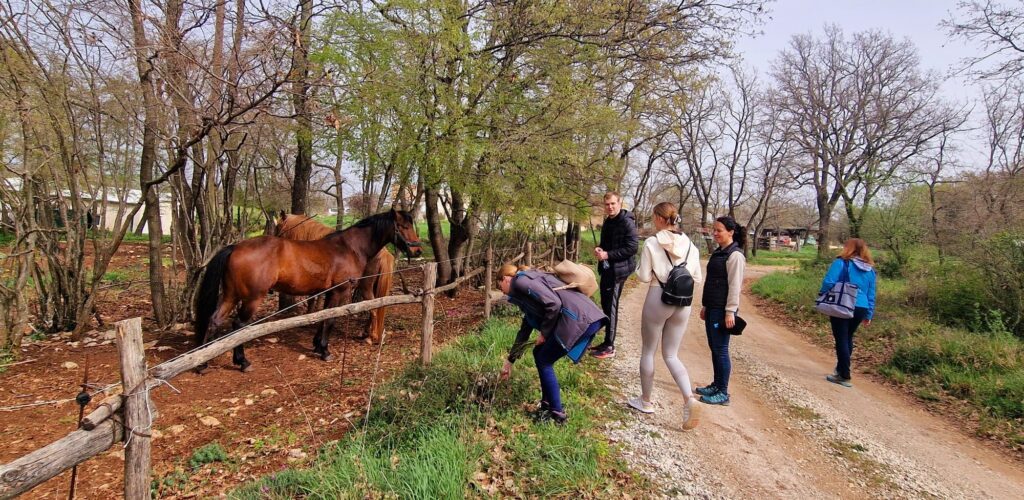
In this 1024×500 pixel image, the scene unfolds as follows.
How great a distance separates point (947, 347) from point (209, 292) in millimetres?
8515

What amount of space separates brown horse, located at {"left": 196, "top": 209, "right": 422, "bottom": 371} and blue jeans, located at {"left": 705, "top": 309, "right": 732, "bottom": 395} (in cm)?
362

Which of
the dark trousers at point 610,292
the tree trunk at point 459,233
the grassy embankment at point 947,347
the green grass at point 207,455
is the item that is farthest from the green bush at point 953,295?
the green grass at point 207,455

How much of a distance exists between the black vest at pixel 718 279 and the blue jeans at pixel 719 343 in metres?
0.08

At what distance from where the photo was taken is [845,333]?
484 centimetres

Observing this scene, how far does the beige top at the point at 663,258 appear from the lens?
3.39 m

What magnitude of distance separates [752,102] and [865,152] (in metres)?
7.80

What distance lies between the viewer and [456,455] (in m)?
2.76

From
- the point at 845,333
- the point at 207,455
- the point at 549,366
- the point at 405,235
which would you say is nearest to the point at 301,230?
the point at 405,235

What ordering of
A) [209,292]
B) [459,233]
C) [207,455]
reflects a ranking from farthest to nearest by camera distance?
[459,233], [209,292], [207,455]

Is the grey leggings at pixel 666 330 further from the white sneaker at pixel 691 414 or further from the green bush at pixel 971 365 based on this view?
the green bush at pixel 971 365

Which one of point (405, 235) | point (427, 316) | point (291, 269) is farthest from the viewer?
point (405, 235)

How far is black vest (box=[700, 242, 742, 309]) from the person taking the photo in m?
3.87

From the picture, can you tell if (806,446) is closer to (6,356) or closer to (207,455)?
(207,455)

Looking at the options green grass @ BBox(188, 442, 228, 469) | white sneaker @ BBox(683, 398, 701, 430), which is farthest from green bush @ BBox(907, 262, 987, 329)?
green grass @ BBox(188, 442, 228, 469)
